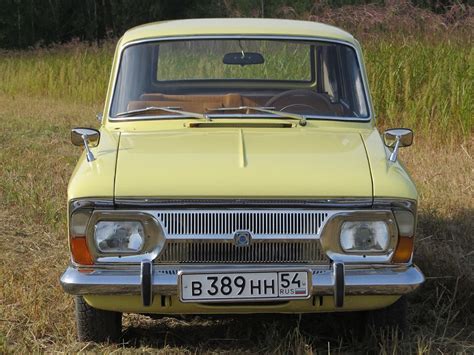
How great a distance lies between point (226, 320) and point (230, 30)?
1.57 m

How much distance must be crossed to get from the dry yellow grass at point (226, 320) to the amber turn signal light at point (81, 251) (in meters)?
0.48

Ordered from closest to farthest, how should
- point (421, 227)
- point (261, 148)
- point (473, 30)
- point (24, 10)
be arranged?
1. point (261, 148)
2. point (421, 227)
3. point (473, 30)
4. point (24, 10)

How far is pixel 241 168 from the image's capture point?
10.8ft

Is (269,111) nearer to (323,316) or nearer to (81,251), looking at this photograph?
(323,316)

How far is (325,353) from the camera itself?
367 cm

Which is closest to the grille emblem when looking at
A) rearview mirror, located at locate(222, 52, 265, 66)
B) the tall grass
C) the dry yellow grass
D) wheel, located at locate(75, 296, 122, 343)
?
the dry yellow grass

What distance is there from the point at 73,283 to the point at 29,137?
7.10 meters

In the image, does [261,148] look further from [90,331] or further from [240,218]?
[90,331]

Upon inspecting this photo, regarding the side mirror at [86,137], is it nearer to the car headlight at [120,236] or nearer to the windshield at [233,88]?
the windshield at [233,88]

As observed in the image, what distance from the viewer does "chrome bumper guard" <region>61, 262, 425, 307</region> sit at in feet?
10.3

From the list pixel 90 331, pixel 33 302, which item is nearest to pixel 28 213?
pixel 33 302

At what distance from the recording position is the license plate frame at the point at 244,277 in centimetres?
314

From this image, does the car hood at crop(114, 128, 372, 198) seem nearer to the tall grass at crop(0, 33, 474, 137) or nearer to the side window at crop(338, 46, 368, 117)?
the side window at crop(338, 46, 368, 117)

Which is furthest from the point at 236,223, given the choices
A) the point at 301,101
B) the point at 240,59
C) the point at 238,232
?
the point at 240,59
